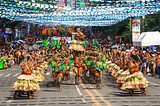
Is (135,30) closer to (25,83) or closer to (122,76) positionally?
(122,76)

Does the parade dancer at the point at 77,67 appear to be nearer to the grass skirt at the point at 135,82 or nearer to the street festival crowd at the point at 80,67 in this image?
the street festival crowd at the point at 80,67

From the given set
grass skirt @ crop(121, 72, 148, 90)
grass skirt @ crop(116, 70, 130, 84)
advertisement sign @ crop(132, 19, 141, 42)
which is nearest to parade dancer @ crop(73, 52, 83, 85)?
grass skirt @ crop(116, 70, 130, 84)

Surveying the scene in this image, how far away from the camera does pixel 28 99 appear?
14.5m

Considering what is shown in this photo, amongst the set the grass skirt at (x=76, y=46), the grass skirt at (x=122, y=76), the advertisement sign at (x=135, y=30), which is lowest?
the grass skirt at (x=122, y=76)

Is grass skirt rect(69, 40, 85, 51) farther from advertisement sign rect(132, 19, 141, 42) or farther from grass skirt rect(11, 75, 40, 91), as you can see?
advertisement sign rect(132, 19, 141, 42)

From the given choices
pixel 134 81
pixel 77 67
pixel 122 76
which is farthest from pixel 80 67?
pixel 134 81

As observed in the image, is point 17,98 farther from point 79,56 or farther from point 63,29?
point 63,29

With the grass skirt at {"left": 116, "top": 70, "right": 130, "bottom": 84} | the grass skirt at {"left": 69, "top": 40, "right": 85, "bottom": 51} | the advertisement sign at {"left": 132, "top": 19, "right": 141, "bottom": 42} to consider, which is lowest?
the grass skirt at {"left": 116, "top": 70, "right": 130, "bottom": 84}

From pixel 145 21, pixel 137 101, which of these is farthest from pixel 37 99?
pixel 145 21

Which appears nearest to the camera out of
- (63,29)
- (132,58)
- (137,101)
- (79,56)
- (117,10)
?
(137,101)

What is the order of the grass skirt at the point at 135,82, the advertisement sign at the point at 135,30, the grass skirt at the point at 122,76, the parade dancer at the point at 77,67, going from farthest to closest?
the advertisement sign at the point at 135,30 → the parade dancer at the point at 77,67 → the grass skirt at the point at 122,76 → the grass skirt at the point at 135,82

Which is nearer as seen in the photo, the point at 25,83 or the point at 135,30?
the point at 25,83

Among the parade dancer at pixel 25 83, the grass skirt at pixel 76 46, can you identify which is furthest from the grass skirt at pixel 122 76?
the parade dancer at pixel 25 83

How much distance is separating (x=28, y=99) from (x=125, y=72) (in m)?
5.87
